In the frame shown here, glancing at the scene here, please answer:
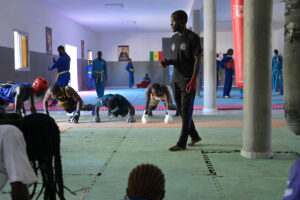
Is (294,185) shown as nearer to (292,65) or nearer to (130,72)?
(292,65)

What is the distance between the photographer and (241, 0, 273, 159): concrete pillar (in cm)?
414

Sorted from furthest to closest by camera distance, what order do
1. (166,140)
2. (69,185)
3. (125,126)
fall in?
(125,126) < (166,140) < (69,185)

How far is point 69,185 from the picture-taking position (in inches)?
131

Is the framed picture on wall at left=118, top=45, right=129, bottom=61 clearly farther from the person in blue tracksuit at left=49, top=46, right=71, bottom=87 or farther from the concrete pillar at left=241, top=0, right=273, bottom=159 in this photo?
the concrete pillar at left=241, top=0, right=273, bottom=159

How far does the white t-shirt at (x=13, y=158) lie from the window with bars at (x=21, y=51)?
11.0 m

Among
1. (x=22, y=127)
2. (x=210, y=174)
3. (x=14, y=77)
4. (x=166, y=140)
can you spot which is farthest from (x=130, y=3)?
(x=22, y=127)

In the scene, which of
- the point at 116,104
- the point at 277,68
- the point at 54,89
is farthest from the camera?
the point at 277,68

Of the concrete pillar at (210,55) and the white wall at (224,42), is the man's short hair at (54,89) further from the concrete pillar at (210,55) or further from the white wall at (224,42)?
the white wall at (224,42)

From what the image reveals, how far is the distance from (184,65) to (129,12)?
1347cm

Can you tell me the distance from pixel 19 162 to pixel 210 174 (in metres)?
2.47

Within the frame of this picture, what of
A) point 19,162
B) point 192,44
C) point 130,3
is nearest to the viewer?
point 19,162

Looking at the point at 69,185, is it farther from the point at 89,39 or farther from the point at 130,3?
the point at 89,39

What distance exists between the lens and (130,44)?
26.2 m

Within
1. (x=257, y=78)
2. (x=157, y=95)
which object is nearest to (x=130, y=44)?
(x=157, y=95)
